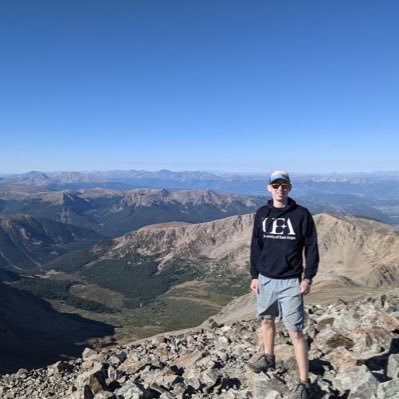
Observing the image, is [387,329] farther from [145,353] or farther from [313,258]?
[145,353]

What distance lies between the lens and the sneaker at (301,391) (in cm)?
1015

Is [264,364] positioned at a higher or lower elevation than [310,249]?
lower

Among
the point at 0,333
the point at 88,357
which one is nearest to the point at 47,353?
the point at 0,333

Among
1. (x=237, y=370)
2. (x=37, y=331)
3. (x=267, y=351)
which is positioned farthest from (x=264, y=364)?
(x=37, y=331)

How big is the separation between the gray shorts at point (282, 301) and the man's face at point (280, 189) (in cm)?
212

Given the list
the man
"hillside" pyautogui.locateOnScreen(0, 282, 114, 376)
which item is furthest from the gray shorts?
"hillside" pyautogui.locateOnScreen(0, 282, 114, 376)

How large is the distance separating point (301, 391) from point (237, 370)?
154 inches

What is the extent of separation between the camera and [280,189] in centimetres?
1127

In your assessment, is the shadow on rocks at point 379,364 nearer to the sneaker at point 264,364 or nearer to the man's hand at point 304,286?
the sneaker at point 264,364

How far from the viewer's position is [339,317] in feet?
59.8

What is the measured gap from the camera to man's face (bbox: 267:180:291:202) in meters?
11.2

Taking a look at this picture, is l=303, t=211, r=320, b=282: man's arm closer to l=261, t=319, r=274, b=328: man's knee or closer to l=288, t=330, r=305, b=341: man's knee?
l=288, t=330, r=305, b=341: man's knee

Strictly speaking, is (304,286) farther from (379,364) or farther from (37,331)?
(37,331)

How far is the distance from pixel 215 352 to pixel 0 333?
12282 centimetres
